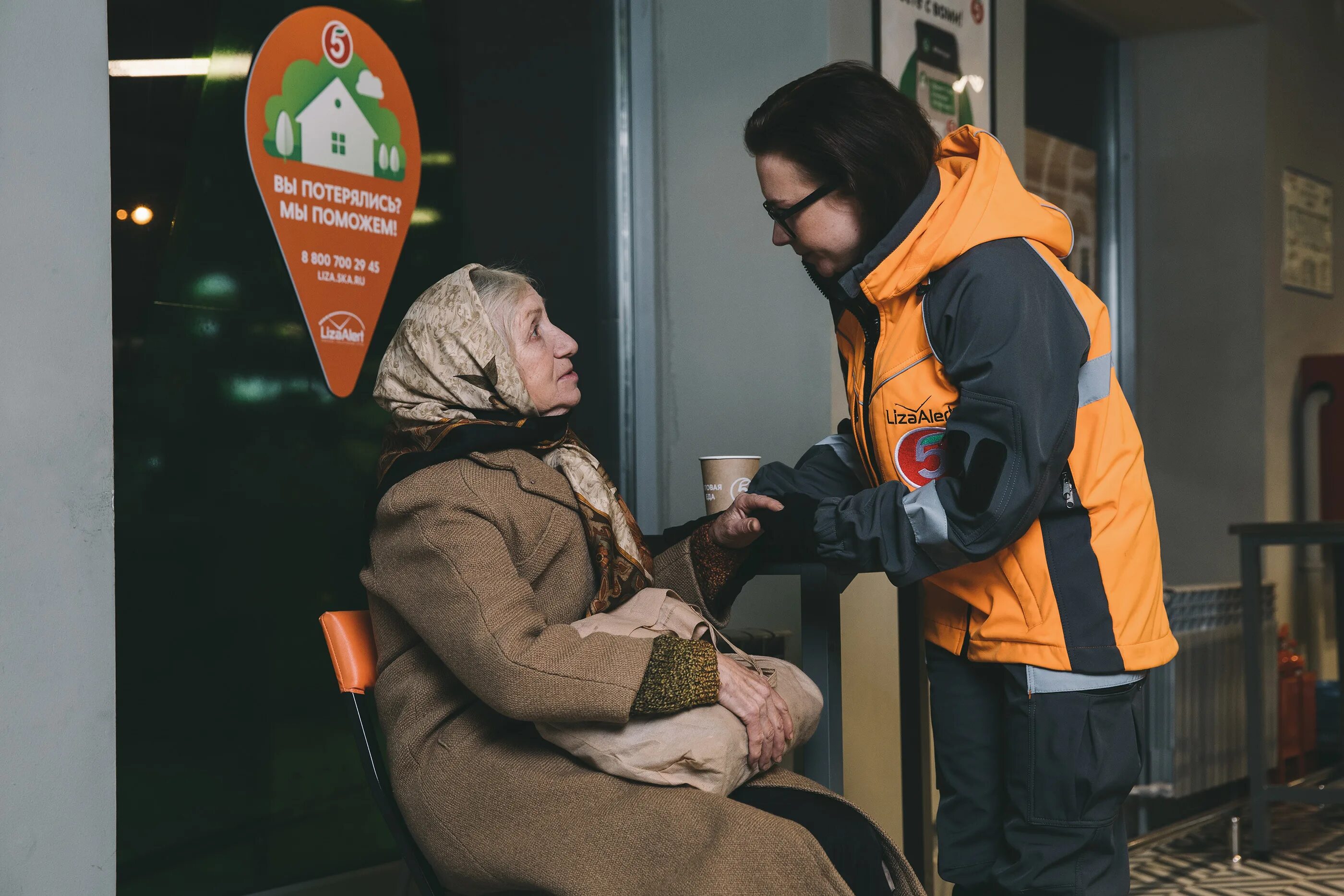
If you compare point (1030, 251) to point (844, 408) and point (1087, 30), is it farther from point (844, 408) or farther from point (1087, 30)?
point (1087, 30)

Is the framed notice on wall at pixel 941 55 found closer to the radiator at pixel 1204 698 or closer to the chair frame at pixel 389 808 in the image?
the radiator at pixel 1204 698

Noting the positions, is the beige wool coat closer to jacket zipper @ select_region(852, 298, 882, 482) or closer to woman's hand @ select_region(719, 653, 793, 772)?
woman's hand @ select_region(719, 653, 793, 772)

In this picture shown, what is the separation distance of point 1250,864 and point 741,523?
2351 millimetres

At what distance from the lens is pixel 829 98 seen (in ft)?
5.12

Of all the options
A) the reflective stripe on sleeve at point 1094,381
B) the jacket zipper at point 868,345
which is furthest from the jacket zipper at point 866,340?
the reflective stripe on sleeve at point 1094,381

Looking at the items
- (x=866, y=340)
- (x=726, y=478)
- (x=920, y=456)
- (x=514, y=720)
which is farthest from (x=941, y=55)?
(x=514, y=720)

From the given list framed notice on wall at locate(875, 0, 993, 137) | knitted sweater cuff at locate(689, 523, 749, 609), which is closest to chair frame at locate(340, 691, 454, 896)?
knitted sweater cuff at locate(689, 523, 749, 609)

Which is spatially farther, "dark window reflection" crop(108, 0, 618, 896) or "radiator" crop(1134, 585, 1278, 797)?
"radiator" crop(1134, 585, 1278, 797)

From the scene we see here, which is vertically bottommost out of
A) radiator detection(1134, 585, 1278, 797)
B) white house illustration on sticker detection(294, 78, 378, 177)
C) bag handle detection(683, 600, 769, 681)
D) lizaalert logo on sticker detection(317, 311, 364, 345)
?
radiator detection(1134, 585, 1278, 797)

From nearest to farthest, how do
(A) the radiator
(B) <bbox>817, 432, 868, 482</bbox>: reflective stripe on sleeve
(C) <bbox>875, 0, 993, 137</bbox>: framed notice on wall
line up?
(B) <bbox>817, 432, 868, 482</bbox>: reflective stripe on sleeve, (C) <bbox>875, 0, 993, 137</bbox>: framed notice on wall, (A) the radiator

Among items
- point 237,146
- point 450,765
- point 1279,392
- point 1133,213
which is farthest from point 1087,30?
point 450,765

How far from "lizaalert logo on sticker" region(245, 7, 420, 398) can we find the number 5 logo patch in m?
1.44

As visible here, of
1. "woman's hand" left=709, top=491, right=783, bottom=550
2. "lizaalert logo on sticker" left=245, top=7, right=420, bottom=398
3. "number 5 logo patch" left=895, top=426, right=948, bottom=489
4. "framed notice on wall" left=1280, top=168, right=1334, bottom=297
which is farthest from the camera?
"framed notice on wall" left=1280, top=168, right=1334, bottom=297

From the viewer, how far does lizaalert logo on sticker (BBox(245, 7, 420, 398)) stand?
8.03ft
